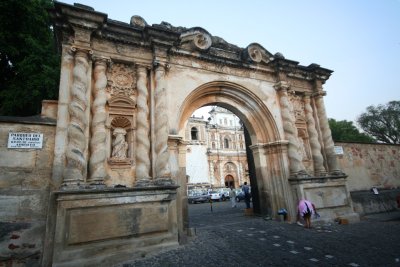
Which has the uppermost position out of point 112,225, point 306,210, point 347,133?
point 347,133

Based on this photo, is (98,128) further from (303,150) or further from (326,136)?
(326,136)

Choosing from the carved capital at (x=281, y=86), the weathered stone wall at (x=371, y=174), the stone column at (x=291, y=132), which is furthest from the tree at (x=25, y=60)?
the weathered stone wall at (x=371, y=174)

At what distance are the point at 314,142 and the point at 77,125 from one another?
26.0ft

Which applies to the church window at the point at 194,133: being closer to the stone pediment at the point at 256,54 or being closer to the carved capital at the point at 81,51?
the stone pediment at the point at 256,54

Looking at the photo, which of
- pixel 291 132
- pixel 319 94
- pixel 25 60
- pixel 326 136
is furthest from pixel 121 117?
pixel 319 94

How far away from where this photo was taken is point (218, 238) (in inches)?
235

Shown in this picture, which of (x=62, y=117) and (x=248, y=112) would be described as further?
(x=248, y=112)

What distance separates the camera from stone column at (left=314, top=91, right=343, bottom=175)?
8.71 metres

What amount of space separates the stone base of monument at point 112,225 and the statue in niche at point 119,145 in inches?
42.6

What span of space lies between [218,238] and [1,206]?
15.6 ft

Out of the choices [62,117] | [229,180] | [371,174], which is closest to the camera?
[62,117]

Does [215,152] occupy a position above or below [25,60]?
above

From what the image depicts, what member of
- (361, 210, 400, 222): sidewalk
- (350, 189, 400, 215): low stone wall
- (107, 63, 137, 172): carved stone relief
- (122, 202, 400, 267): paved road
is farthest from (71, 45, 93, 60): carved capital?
(361, 210, 400, 222): sidewalk

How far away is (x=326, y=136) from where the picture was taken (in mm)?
9031
